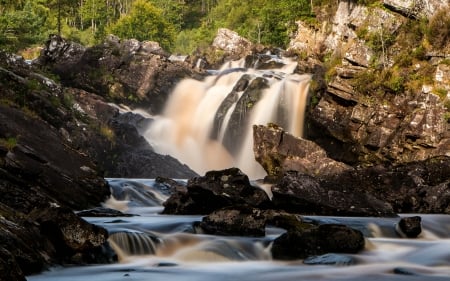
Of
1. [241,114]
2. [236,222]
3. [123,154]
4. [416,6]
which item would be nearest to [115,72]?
[241,114]

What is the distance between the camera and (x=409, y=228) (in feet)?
50.4

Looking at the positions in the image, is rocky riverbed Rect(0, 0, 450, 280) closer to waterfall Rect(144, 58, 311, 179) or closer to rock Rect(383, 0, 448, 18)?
rock Rect(383, 0, 448, 18)

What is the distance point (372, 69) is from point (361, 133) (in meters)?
4.49

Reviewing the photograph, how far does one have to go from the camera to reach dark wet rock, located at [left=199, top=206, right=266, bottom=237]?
545 inches

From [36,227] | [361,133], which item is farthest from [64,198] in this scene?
[361,133]

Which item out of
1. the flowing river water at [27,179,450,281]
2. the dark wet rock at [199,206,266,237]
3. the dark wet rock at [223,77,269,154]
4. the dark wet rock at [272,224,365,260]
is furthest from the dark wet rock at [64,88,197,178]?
the dark wet rock at [272,224,365,260]

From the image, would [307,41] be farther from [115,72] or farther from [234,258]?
[234,258]

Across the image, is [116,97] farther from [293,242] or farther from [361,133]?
[293,242]

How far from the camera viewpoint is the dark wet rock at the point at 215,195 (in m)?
17.3

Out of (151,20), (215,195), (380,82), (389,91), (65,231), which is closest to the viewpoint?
(65,231)

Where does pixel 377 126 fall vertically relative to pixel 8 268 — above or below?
below

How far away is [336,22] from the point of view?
45.9 m

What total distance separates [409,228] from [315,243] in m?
4.39

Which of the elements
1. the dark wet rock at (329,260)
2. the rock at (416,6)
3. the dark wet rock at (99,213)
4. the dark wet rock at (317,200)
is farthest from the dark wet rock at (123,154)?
the rock at (416,6)
